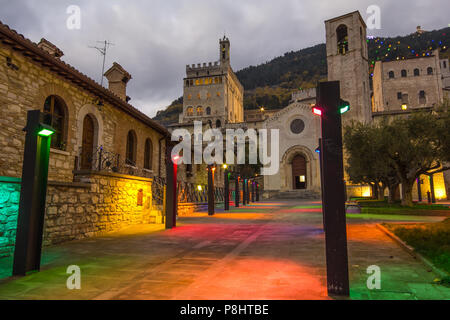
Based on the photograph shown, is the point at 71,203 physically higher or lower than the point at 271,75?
lower

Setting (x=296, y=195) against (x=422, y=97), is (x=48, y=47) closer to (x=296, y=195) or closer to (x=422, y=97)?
(x=296, y=195)

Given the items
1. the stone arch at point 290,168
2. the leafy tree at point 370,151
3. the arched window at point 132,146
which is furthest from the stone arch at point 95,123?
the stone arch at point 290,168

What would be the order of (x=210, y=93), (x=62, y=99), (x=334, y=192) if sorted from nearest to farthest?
(x=334, y=192) < (x=62, y=99) < (x=210, y=93)

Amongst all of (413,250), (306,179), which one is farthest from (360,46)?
(413,250)

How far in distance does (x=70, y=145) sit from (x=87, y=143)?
1.15 metres

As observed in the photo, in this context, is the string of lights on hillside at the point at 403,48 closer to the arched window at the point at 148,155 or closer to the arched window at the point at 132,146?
the arched window at the point at 148,155

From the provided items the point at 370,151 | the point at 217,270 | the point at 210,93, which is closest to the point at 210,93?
the point at 210,93

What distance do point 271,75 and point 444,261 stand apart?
127m

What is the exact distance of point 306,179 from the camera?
138 feet

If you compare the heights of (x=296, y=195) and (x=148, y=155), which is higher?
(x=148, y=155)

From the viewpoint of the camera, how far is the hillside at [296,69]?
83750 mm

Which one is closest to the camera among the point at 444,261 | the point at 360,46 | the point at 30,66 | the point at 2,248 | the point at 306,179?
the point at 444,261

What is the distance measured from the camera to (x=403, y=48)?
283 ft

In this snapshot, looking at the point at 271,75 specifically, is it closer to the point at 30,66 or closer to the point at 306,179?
the point at 306,179
